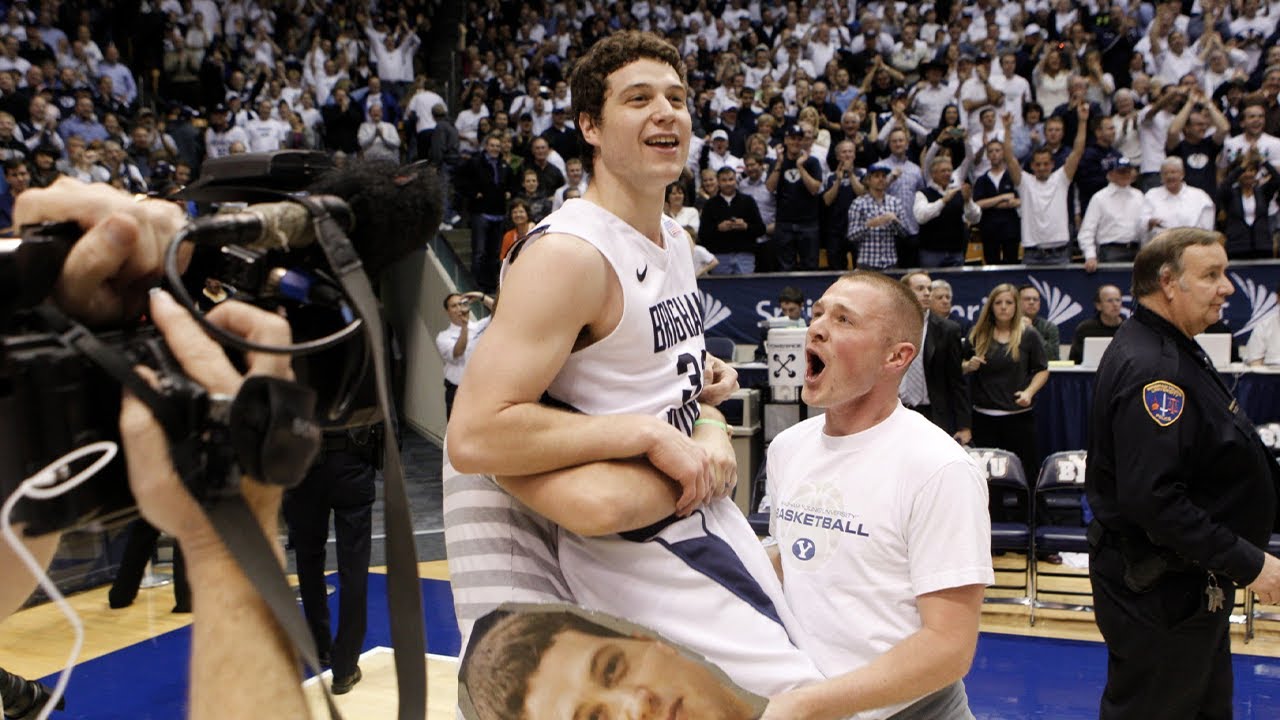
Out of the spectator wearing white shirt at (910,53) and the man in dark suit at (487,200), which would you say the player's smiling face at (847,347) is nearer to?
the man in dark suit at (487,200)

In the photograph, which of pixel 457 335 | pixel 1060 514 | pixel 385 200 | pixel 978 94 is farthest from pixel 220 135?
pixel 385 200

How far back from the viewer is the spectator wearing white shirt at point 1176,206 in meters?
9.64

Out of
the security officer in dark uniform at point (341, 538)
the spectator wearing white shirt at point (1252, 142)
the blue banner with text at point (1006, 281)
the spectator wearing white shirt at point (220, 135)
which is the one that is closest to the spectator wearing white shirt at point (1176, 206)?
the blue banner with text at point (1006, 281)

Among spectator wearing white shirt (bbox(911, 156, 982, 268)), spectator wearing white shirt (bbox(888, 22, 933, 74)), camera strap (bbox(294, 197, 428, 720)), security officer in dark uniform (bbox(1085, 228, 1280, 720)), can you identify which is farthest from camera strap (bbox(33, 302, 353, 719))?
spectator wearing white shirt (bbox(888, 22, 933, 74))

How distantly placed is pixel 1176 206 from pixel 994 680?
6.22 m

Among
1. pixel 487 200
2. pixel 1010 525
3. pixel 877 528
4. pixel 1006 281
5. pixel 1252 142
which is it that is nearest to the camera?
pixel 877 528

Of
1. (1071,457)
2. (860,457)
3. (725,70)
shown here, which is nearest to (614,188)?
(860,457)

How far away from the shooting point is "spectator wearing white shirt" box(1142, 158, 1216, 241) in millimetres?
9641

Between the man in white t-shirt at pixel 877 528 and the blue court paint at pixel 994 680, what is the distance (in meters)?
2.68

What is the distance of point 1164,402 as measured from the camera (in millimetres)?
3422

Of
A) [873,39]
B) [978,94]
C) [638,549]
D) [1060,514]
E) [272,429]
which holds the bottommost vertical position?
[1060,514]

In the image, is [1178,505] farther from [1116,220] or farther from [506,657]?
[1116,220]

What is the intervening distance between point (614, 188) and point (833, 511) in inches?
38.0

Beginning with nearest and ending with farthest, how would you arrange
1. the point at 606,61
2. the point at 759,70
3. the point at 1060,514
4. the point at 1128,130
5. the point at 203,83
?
the point at 606,61 < the point at 1060,514 < the point at 1128,130 < the point at 203,83 < the point at 759,70
